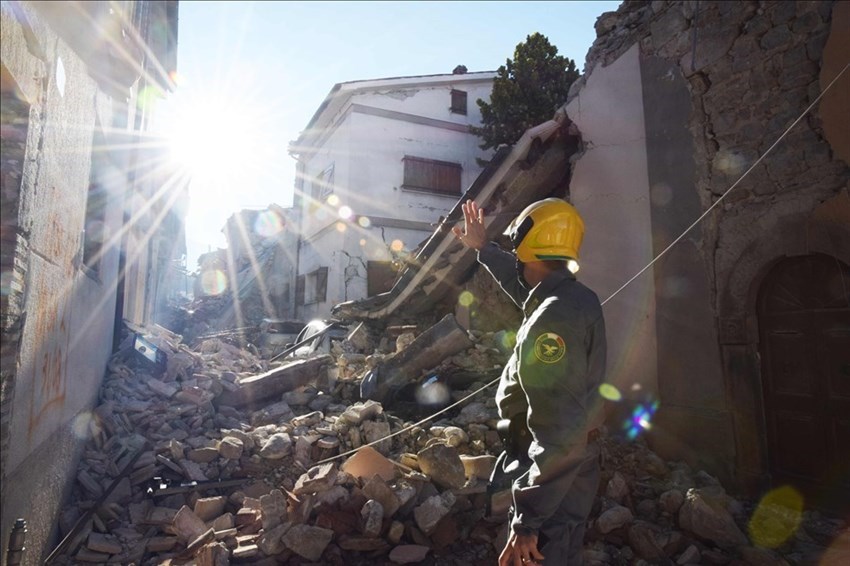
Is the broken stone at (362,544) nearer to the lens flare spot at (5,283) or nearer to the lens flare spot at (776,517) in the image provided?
the lens flare spot at (5,283)

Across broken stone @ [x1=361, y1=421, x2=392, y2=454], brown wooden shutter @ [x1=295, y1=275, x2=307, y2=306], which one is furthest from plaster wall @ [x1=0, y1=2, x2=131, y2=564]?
brown wooden shutter @ [x1=295, y1=275, x2=307, y2=306]

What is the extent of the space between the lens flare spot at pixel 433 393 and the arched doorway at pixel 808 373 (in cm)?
311

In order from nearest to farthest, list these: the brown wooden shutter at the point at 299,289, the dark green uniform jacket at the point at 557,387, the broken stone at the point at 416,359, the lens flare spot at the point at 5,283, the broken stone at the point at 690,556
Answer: the dark green uniform jacket at the point at 557,387 < the lens flare spot at the point at 5,283 < the broken stone at the point at 690,556 < the broken stone at the point at 416,359 < the brown wooden shutter at the point at 299,289

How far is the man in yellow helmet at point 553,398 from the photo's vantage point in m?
1.82

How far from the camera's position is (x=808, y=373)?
12.8ft

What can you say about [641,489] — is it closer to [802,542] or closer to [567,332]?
[802,542]

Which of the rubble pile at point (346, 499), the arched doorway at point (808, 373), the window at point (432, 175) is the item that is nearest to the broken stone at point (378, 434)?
the rubble pile at point (346, 499)

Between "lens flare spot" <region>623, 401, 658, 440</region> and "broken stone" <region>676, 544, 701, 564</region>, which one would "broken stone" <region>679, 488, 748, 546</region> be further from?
"lens flare spot" <region>623, 401, 658, 440</region>

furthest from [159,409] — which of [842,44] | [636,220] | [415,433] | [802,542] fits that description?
[842,44]

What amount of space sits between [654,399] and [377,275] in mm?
10862

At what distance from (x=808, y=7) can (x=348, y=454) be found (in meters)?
5.45

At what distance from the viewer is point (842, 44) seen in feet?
12.1

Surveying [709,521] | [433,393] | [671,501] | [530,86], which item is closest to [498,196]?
[433,393]

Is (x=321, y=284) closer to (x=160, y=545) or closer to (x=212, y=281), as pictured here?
(x=160, y=545)
